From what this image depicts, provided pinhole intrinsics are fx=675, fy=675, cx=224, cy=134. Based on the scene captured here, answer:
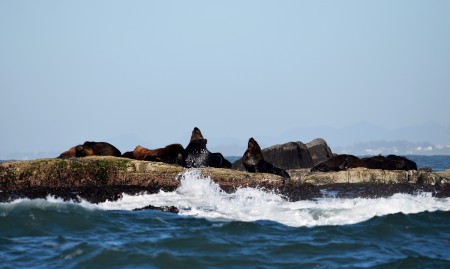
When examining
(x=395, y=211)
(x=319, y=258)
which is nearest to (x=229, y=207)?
(x=395, y=211)

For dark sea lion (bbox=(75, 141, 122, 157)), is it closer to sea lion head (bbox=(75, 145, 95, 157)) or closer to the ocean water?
sea lion head (bbox=(75, 145, 95, 157))

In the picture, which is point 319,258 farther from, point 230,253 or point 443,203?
point 443,203

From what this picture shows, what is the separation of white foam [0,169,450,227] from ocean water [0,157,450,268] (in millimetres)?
30

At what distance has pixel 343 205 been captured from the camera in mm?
18797

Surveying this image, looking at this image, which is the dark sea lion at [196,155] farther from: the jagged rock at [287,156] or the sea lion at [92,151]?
the jagged rock at [287,156]

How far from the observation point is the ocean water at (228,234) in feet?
38.7

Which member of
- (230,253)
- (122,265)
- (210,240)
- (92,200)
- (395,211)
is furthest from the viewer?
(92,200)

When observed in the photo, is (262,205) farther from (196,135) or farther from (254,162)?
(196,135)

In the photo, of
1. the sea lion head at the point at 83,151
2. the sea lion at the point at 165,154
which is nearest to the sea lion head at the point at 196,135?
the sea lion at the point at 165,154

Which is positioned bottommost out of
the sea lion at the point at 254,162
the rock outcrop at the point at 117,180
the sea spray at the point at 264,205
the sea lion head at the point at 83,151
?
the sea spray at the point at 264,205

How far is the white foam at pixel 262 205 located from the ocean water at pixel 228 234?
1.2 inches

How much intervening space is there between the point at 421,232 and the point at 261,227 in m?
3.52

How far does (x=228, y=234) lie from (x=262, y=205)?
4.93 meters

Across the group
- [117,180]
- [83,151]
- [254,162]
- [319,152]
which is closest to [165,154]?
[83,151]
